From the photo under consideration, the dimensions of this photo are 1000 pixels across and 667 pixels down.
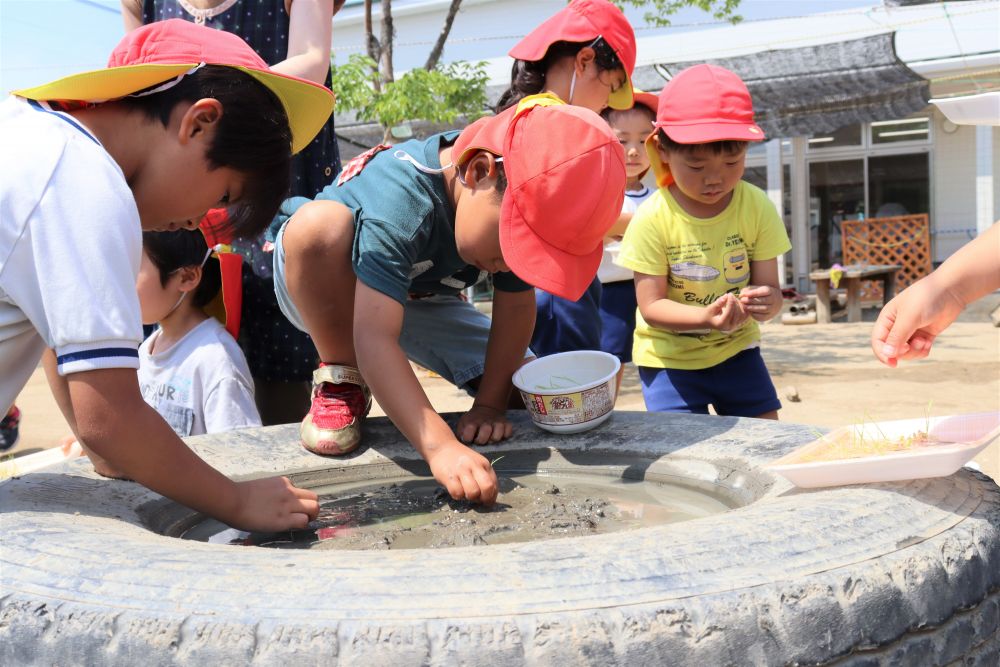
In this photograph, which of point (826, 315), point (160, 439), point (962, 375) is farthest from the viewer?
point (826, 315)

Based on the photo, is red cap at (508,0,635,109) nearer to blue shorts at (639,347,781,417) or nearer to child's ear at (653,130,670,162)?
child's ear at (653,130,670,162)

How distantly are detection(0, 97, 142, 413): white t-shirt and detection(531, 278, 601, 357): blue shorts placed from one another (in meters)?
1.99

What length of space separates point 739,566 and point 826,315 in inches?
408

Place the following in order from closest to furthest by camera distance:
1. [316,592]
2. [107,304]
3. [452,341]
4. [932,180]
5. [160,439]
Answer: [316,592] < [107,304] < [160,439] < [452,341] < [932,180]

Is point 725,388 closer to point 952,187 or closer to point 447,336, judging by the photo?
point 447,336

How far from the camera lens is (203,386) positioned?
267 cm

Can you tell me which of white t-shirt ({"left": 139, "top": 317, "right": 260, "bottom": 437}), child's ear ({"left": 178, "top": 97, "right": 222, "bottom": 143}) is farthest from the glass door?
child's ear ({"left": 178, "top": 97, "right": 222, "bottom": 143})

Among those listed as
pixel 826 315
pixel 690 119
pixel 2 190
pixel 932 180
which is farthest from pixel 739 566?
pixel 932 180

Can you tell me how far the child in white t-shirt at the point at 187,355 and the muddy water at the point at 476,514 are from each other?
692mm

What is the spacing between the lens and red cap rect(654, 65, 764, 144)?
8.96ft

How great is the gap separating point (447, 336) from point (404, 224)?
720 mm

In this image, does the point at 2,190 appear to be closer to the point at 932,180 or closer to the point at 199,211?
the point at 199,211

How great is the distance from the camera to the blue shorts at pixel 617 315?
12.0 feet

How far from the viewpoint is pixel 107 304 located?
1294 millimetres
